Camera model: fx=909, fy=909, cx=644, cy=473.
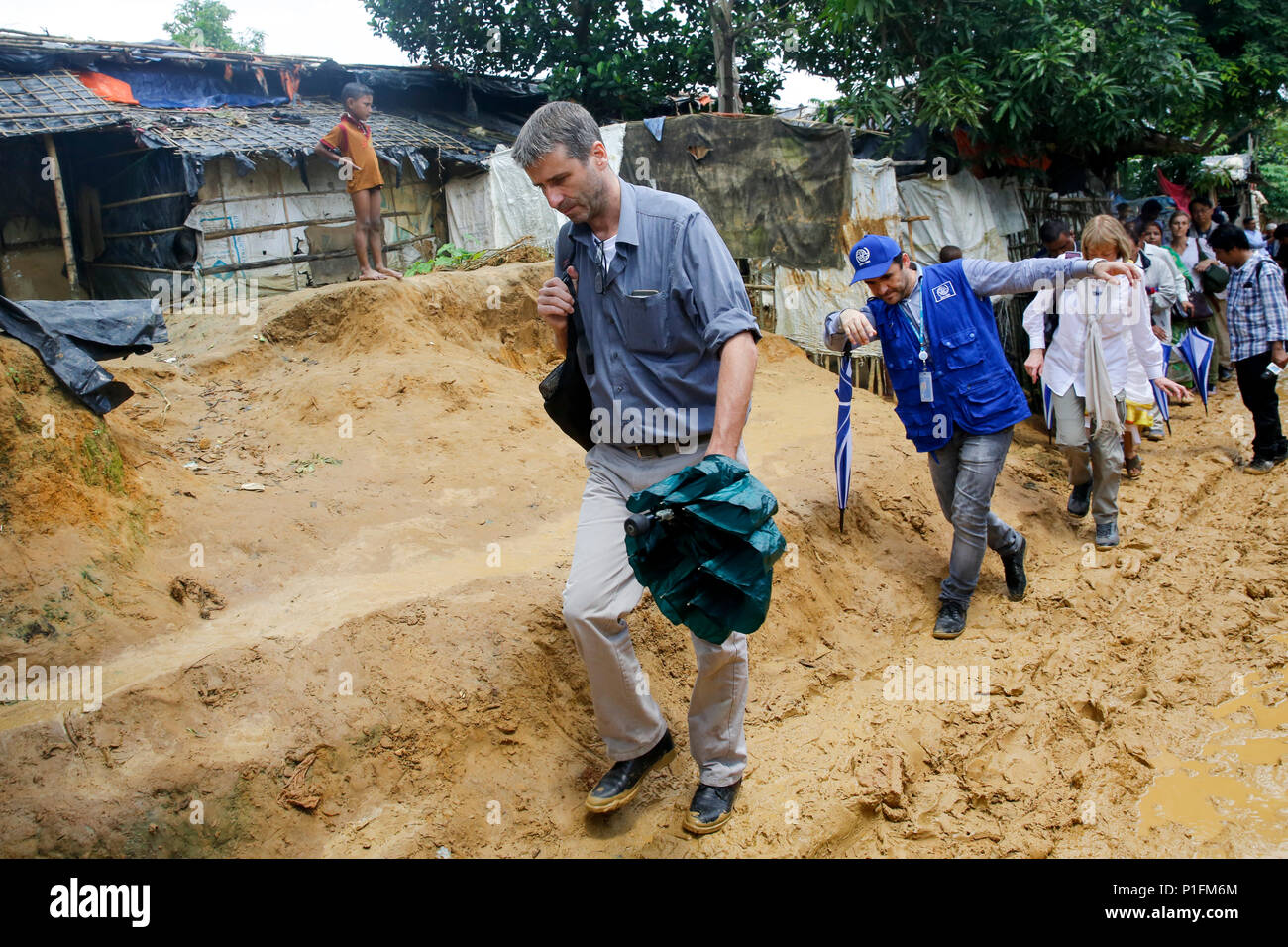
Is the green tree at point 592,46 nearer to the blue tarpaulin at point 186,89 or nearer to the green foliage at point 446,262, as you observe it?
the blue tarpaulin at point 186,89

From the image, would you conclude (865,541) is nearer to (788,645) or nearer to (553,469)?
(788,645)

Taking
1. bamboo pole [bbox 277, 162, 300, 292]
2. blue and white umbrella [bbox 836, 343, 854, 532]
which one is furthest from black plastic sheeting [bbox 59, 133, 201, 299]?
blue and white umbrella [bbox 836, 343, 854, 532]

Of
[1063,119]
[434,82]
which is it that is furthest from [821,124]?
[434,82]

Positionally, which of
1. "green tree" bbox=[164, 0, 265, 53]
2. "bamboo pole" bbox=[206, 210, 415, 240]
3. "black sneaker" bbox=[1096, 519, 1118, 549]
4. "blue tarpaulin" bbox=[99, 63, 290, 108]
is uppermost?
"green tree" bbox=[164, 0, 265, 53]

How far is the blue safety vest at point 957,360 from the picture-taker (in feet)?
14.5

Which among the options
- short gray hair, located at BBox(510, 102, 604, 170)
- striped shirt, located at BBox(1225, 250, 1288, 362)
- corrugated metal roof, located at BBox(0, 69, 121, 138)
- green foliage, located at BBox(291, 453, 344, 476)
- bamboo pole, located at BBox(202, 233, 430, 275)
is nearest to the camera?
short gray hair, located at BBox(510, 102, 604, 170)

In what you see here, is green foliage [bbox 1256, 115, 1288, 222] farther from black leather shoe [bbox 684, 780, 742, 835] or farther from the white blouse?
black leather shoe [bbox 684, 780, 742, 835]

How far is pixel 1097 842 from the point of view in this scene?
3.07 m

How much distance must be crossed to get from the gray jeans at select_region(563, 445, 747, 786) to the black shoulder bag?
0.45 feet

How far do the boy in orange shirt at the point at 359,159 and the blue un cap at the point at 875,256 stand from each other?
15.8ft

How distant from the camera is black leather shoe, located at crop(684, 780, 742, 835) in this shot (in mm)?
2980

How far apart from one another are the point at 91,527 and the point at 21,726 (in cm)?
126

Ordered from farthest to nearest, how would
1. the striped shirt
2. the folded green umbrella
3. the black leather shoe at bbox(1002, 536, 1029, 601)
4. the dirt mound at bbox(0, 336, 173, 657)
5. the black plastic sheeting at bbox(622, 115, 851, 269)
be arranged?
1. the black plastic sheeting at bbox(622, 115, 851, 269)
2. the striped shirt
3. the black leather shoe at bbox(1002, 536, 1029, 601)
4. the dirt mound at bbox(0, 336, 173, 657)
5. the folded green umbrella

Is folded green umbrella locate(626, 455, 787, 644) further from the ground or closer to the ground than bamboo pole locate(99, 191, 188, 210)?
closer to the ground
